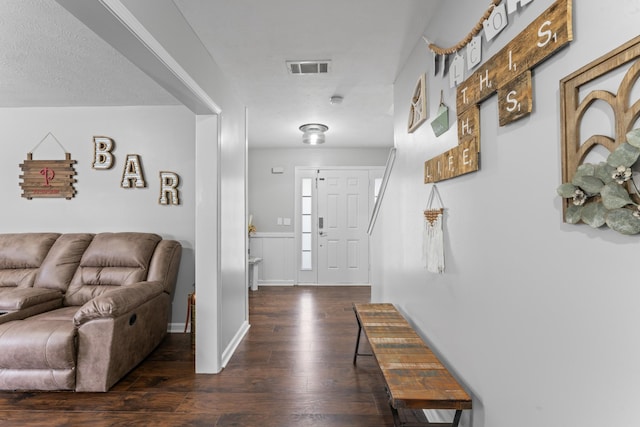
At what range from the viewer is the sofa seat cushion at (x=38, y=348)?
220 cm

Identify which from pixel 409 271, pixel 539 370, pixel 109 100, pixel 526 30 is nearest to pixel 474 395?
pixel 539 370

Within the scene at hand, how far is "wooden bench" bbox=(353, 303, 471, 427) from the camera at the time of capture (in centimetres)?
134

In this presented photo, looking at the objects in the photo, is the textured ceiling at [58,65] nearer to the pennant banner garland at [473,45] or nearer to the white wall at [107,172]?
the white wall at [107,172]

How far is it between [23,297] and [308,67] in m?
2.90

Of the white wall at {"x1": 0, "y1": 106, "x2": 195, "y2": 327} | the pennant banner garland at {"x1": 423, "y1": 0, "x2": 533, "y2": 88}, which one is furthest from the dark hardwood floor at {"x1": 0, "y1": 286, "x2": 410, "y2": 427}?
the pennant banner garland at {"x1": 423, "y1": 0, "x2": 533, "y2": 88}

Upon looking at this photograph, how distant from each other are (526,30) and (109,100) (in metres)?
3.69

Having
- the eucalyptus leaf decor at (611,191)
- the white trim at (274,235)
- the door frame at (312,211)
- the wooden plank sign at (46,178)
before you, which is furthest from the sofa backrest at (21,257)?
the eucalyptus leaf decor at (611,191)

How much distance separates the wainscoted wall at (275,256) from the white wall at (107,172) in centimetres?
222

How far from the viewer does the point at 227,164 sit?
9.37ft

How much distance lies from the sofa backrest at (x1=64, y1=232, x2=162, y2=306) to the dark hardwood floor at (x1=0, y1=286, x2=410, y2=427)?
0.75m

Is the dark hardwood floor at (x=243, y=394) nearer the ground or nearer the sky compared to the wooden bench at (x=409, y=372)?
nearer the ground

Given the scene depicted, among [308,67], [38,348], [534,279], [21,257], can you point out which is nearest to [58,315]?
[38,348]

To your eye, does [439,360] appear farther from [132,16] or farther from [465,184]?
[132,16]

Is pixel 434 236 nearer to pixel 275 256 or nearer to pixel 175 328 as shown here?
pixel 175 328
